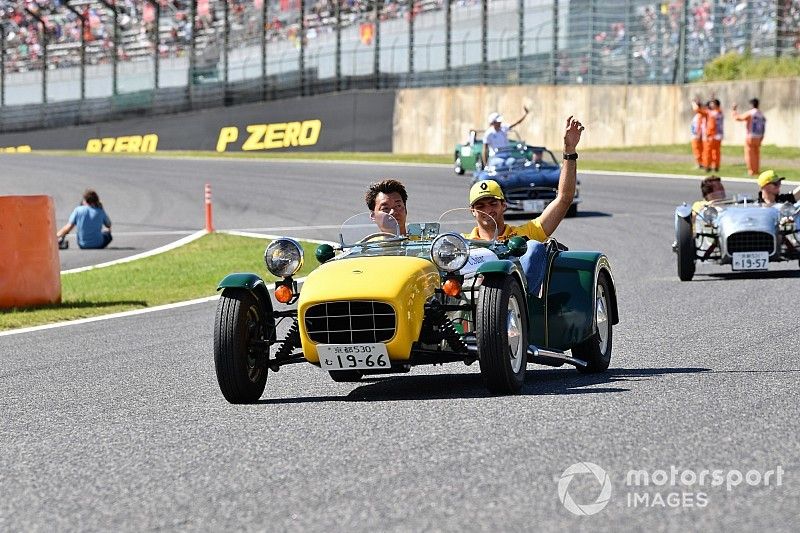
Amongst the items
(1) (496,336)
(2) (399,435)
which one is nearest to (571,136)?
(1) (496,336)

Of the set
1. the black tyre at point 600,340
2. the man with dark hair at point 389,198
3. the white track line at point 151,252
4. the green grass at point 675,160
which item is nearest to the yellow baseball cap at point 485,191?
the man with dark hair at point 389,198

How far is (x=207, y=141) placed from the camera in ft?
160

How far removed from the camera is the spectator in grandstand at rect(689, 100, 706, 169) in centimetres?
3375

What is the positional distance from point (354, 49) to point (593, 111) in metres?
7.41

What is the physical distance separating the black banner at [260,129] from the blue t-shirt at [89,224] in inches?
833

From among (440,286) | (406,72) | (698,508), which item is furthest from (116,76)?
(698,508)

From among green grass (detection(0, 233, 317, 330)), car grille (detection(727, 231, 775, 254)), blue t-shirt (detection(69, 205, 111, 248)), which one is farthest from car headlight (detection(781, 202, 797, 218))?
blue t-shirt (detection(69, 205, 111, 248))

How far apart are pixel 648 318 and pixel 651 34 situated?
86.0 ft

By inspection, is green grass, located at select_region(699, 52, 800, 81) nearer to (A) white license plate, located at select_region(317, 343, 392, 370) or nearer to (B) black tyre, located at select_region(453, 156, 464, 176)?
(B) black tyre, located at select_region(453, 156, 464, 176)

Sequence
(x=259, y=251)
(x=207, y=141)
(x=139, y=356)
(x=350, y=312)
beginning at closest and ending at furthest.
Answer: (x=350, y=312) → (x=139, y=356) → (x=259, y=251) → (x=207, y=141)

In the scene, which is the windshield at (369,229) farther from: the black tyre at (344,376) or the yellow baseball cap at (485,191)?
the black tyre at (344,376)

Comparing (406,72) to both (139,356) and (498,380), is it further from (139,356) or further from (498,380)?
(498,380)

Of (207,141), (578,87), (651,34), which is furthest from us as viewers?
(207,141)

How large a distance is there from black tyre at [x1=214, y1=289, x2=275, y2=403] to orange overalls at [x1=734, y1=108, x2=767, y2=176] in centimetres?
2541
